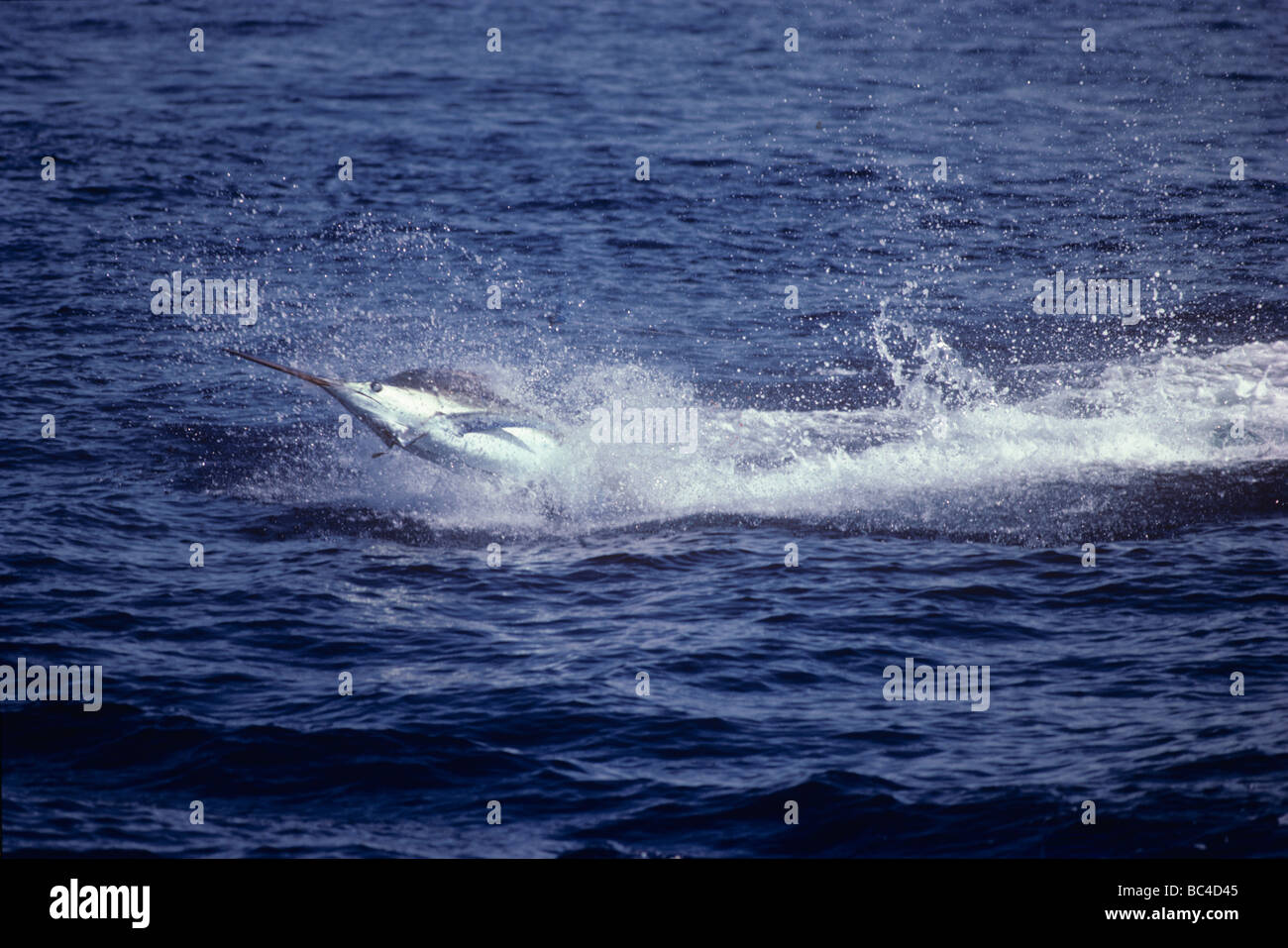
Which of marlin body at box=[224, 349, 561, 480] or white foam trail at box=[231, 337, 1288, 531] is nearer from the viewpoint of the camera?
marlin body at box=[224, 349, 561, 480]

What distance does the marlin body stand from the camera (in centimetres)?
1552

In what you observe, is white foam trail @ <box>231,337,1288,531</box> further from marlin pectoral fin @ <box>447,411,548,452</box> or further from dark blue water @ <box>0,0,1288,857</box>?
marlin pectoral fin @ <box>447,411,548,452</box>

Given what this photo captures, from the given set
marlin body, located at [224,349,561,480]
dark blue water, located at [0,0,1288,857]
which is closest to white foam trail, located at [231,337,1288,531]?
dark blue water, located at [0,0,1288,857]

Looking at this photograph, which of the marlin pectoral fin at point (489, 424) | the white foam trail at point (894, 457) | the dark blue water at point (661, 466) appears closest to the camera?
the dark blue water at point (661, 466)

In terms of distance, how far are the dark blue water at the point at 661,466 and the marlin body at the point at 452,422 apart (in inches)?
28.4

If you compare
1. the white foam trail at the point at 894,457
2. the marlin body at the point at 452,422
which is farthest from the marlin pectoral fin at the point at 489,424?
the white foam trail at the point at 894,457

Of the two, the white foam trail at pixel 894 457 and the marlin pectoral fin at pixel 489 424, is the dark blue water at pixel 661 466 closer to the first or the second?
the white foam trail at pixel 894 457

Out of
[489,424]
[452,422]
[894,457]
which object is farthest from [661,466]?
[452,422]

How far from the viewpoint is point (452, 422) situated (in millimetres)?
15812

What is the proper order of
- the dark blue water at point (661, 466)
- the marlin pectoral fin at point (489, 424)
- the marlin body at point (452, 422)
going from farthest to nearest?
the marlin pectoral fin at point (489, 424)
the marlin body at point (452, 422)
the dark blue water at point (661, 466)

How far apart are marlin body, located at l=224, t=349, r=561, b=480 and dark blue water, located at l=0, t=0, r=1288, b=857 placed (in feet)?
2.37

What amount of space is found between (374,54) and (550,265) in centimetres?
1769

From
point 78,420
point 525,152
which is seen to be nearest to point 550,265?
point 525,152

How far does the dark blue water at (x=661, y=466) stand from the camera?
11.0 m
